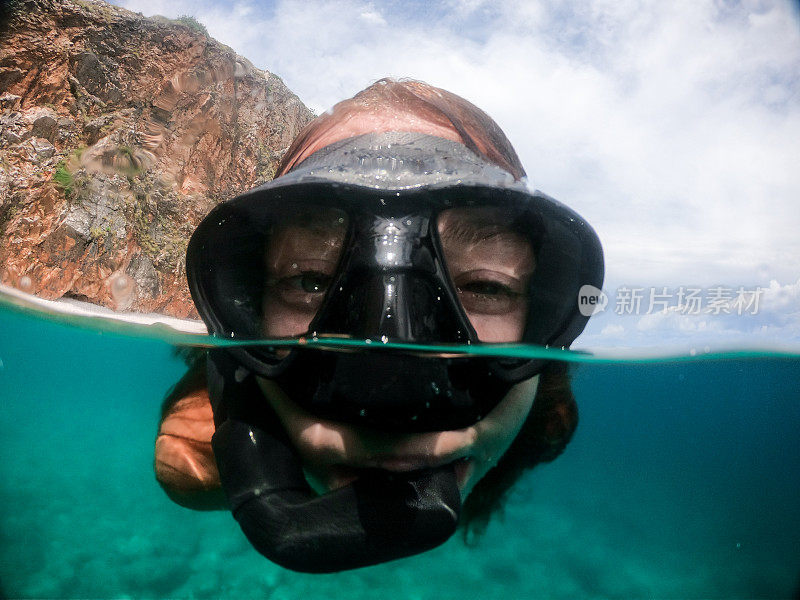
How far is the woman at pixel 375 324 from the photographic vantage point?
1.53 m

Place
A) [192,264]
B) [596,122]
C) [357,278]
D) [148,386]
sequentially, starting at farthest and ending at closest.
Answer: [148,386], [596,122], [192,264], [357,278]

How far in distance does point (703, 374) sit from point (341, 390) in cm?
368

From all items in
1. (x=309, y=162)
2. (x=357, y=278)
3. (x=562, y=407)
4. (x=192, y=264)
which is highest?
(x=309, y=162)

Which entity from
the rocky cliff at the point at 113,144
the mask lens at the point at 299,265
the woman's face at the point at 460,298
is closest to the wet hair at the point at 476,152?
the woman's face at the point at 460,298

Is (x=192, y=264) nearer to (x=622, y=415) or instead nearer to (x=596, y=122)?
(x=596, y=122)

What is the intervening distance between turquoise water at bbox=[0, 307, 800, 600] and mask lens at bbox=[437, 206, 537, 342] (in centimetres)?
160

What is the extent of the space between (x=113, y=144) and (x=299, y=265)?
4.99 meters

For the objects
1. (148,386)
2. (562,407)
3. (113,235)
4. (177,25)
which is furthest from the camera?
(177,25)

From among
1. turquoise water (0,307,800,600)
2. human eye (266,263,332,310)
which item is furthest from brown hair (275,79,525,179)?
turquoise water (0,307,800,600)

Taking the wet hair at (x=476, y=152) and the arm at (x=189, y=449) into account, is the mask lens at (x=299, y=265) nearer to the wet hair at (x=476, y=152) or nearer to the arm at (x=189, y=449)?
the wet hair at (x=476, y=152)

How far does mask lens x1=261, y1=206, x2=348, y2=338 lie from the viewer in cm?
191

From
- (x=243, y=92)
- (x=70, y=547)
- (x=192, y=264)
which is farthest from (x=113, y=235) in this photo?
(x=192, y=264)

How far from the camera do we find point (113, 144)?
5375 millimetres

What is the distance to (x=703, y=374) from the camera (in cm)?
376
